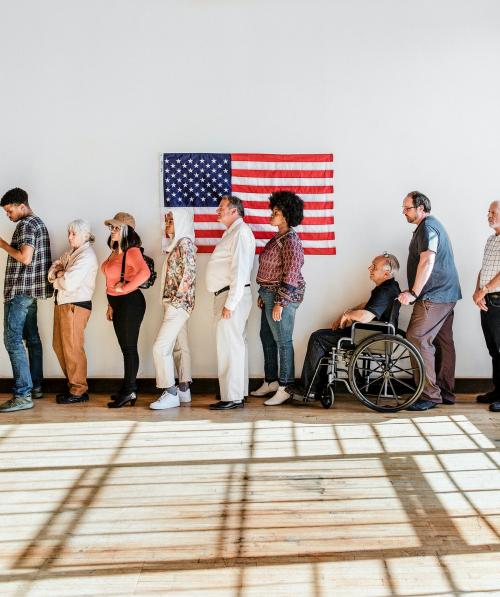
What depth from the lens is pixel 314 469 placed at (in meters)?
3.83

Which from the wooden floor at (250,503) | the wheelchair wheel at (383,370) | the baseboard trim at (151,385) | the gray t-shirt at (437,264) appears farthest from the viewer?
the baseboard trim at (151,385)

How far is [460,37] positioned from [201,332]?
10.6 feet

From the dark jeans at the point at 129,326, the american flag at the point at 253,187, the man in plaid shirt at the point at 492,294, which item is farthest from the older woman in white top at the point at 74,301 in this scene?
the man in plaid shirt at the point at 492,294

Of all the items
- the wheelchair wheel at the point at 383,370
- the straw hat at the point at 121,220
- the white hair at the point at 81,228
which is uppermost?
the straw hat at the point at 121,220

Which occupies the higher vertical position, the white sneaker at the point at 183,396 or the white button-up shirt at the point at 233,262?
the white button-up shirt at the point at 233,262

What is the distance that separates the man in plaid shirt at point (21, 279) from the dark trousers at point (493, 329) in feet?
11.5

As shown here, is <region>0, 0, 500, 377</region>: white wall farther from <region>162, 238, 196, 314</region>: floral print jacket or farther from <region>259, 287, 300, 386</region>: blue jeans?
<region>259, 287, 300, 386</region>: blue jeans

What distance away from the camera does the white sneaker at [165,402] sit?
5145 mm

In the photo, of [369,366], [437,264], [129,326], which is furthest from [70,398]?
[437,264]

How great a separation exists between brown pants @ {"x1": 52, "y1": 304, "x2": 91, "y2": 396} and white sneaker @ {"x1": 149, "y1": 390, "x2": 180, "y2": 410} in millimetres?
694

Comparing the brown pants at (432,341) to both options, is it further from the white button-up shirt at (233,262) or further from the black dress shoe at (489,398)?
the white button-up shirt at (233,262)

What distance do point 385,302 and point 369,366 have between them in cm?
54

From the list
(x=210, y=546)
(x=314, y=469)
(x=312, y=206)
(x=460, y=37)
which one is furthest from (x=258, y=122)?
(x=210, y=546)

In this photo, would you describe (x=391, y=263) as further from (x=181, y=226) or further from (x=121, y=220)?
(x=121, y=220)
